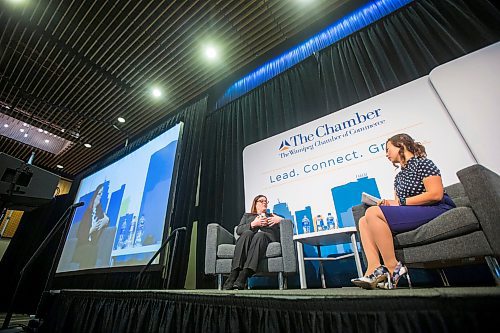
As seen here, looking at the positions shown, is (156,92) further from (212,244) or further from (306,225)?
(306,225)

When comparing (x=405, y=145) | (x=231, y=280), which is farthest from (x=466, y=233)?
(x=231, y=280)

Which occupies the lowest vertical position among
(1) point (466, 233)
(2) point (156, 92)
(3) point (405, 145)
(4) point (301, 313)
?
(4) point (301, 313)

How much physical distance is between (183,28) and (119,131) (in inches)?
130

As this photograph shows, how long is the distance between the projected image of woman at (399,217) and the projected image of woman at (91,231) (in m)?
4.74

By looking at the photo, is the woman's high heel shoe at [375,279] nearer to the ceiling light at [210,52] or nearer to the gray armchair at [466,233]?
the gray armchair at [466,233]

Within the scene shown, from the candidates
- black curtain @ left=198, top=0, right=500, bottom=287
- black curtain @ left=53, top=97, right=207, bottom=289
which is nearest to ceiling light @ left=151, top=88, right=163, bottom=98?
black curtain @ left=53, top=97, right=207, bottom=289

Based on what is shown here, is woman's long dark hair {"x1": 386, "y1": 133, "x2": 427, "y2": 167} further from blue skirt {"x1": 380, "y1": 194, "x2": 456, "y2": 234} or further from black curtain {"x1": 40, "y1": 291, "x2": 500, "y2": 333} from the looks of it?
black curtain {"x1": 40, "y1": 291, "x2": 500, "y2": 333}

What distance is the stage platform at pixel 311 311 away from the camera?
575mm

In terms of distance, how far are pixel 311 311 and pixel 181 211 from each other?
348 centimetres

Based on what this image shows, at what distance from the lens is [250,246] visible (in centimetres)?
224

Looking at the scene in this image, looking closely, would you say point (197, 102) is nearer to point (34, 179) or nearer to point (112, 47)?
point (112, 47)

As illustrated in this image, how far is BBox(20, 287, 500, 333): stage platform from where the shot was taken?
575mm

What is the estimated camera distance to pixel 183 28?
142 inches

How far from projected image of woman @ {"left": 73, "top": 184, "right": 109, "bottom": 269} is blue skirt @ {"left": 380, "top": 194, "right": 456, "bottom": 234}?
191 inches
